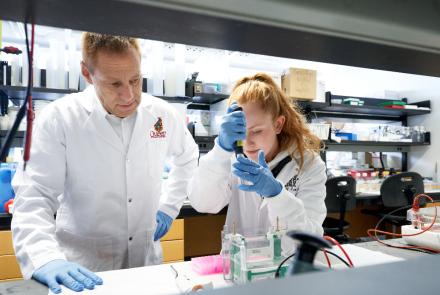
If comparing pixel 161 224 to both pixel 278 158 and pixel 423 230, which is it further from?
pixel 423 230

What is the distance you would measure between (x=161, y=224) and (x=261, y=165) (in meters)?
0.65

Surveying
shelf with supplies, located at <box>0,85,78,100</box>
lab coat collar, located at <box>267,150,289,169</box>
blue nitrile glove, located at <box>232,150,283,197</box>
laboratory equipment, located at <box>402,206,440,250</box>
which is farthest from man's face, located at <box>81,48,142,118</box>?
shelf with supplies, located at <box>0,85,78,100</box>

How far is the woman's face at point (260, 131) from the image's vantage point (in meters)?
1.52

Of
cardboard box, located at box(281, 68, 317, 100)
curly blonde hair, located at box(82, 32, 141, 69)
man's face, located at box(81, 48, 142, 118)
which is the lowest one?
man's face, located at box(81, 48, 142, 118)

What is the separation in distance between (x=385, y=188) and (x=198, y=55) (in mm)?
2403

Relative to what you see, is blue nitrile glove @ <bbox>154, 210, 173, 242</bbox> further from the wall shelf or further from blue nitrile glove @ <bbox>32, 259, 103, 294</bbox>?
the wall shelf

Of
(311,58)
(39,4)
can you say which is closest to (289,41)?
(311,58)

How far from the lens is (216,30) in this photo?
0.44 meters

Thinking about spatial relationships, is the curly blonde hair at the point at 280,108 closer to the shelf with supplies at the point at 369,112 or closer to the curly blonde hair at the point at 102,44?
the curly blonde hair at the point at 102,44

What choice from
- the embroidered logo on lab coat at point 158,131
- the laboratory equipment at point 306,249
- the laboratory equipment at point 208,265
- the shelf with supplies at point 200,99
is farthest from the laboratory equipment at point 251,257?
the shelf with supplies at point 200,99

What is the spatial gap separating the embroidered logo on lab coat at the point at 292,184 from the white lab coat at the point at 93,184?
2.04 feet

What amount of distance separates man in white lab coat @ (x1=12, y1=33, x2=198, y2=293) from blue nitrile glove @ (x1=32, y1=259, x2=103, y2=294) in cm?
9

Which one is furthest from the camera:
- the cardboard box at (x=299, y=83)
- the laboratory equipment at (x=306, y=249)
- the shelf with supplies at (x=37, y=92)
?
the cardboard box at (x=299, y=83)

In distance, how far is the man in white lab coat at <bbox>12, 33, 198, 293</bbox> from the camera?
1.28 meters
